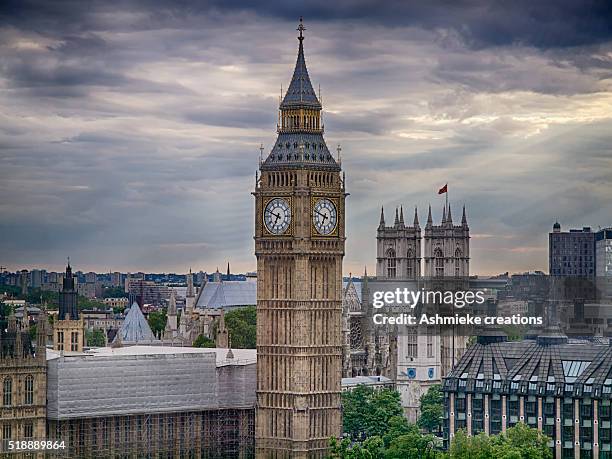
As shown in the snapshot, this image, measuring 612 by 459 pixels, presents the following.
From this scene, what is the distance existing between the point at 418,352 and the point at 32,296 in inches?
1038

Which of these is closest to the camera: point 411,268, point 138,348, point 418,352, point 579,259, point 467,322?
point 138,348

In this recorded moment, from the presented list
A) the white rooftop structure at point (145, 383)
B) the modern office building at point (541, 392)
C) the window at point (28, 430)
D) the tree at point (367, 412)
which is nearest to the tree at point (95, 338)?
the tree at point (367, 412)

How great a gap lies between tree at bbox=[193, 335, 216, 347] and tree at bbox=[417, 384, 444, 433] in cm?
1562

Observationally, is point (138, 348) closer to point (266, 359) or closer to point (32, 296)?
point (266, 359)

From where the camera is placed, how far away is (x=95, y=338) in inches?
6152

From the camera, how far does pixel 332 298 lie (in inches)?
3942

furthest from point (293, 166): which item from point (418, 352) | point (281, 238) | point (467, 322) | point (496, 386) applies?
point (418, 352)

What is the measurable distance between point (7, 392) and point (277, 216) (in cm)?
1535

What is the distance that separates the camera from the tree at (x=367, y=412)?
11669 cm

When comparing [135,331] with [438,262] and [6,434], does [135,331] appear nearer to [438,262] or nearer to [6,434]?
[438,262]

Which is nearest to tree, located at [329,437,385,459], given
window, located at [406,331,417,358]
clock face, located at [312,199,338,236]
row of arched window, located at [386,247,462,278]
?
clock face, located at [312,199,338,236]

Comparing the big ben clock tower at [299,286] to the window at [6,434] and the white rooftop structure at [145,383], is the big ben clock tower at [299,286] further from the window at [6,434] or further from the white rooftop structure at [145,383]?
the window at [6,434]

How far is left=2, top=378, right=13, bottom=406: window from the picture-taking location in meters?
92.4

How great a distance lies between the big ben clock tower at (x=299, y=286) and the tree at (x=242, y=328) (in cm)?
3926
